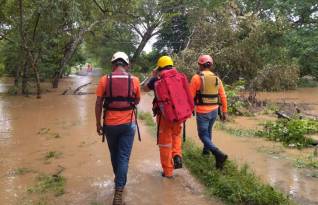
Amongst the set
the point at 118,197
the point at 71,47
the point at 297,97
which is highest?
the point at 71,47

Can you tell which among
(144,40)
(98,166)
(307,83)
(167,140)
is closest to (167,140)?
(167,140)

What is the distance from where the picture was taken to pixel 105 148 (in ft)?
27.8

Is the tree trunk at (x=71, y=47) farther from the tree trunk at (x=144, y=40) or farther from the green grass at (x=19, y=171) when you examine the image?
the green grass at (x=19, y=171)

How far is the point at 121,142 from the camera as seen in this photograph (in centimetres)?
530

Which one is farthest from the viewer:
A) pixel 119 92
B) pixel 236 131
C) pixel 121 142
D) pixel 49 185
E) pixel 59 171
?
pixel 236 131

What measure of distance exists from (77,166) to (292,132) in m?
4.62

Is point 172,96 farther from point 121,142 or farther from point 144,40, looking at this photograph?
point 144,40

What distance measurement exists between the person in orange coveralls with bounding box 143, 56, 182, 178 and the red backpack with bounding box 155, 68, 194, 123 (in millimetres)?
131

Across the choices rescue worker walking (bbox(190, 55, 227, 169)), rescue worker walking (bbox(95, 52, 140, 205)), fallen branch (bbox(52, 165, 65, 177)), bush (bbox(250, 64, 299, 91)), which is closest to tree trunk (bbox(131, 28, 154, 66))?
bush (bbox(250, 64, 299, 91))

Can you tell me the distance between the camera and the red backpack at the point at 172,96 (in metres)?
5.79

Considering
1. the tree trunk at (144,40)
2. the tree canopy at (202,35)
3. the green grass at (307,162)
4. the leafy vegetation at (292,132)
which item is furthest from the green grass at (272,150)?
the tree trunk at (144,40)

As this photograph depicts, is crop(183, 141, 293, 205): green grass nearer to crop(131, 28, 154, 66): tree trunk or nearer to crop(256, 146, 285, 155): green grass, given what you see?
crop(256, 146, 285, 155): green grass

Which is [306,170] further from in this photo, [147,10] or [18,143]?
[147,10]

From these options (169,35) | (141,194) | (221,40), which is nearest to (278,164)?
(141,194)
